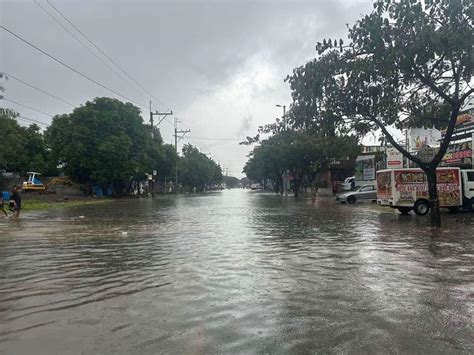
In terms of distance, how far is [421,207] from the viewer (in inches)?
869

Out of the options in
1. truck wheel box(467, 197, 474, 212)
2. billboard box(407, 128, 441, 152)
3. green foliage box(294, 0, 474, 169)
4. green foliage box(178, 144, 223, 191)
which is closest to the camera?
green foliage box(294, 0, 474, 169)

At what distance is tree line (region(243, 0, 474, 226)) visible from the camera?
14.4 metres

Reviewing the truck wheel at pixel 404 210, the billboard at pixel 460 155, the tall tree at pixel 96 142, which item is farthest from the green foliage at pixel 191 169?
the truck wheel at pixel 404 210

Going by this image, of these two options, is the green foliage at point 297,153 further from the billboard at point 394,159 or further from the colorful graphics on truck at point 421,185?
the colorful graphics on truck at point 421,185

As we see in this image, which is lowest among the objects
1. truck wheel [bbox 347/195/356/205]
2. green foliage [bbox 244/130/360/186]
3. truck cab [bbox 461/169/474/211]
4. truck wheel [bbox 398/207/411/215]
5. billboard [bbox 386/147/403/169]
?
truck wheel [bbox 398/207/411/215]

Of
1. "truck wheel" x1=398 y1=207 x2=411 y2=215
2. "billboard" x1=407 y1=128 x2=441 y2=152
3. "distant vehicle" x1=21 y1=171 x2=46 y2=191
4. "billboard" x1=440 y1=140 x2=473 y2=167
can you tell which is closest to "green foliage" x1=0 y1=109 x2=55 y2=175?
"distant vehicle" x1=21 y1=171 x2=46 y2=191

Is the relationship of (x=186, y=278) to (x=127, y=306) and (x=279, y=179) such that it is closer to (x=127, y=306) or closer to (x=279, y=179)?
(x=127, y=306)

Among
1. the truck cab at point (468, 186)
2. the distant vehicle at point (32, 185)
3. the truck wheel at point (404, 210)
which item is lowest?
the truck wheel at point (404, 210)

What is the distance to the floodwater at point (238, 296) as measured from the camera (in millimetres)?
4684

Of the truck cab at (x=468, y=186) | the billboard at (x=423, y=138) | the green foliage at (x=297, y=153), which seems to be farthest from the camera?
the green foliage at (x=297, y=153)

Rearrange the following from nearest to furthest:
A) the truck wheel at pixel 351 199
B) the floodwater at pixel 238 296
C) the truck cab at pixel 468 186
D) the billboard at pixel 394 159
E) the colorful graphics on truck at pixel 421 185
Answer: the floodwater at pixel 238 296
the colorful graphics on truck at pixel 421 185
the truck cab at pixel 468 186
the truck wheel at pixel 351 199
the billboard at pixel 394 159

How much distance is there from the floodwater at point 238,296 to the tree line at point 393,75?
19.8 feet

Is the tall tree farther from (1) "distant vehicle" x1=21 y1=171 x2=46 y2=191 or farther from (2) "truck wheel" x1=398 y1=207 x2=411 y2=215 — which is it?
(2) "truck wheel" x1=398 y1=207 x2=411 y2=215

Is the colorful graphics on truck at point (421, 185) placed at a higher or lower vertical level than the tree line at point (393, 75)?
lower
